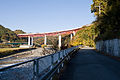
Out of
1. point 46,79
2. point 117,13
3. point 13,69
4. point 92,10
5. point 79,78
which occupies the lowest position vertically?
point 79,78

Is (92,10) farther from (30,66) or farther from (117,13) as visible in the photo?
(30,66)

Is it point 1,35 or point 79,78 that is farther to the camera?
point 1,35

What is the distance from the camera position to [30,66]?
14.7ft

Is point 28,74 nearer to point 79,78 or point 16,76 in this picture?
point 16,76

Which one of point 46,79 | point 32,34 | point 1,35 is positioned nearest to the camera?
point 46,79

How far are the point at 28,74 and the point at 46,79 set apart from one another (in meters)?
1.28

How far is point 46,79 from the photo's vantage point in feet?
17.8

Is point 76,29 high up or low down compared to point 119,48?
up

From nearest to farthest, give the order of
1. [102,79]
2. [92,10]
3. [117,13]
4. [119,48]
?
[102,79]
[119,48]
[117,13]
[92,10]

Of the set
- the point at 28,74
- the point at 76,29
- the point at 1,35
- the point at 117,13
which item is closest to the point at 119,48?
the point at 117,13

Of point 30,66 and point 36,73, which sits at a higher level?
point 30,66

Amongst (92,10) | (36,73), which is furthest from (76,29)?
(36,73)

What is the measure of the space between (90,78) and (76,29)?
8659 centimetres

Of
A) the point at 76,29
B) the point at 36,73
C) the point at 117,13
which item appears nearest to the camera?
the point at 36,73
